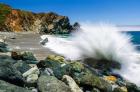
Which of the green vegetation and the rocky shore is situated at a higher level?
the rocky shore

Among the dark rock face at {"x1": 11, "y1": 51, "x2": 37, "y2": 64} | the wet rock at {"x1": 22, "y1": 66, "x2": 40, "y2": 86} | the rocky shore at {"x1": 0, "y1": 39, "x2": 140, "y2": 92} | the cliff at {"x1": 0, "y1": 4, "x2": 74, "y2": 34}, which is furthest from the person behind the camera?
the cliff at {"x1": 0, "y1": 4, "x2": 74, "y2": 34}

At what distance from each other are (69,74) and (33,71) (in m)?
1.36

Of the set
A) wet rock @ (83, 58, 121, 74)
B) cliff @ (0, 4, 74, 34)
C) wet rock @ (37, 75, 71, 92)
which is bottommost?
cliff @ (0, 4, 74, 34)

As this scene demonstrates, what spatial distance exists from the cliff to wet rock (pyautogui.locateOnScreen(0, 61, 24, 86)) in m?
97.7

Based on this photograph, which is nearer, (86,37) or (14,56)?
(14,56)

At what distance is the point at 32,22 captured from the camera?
134 metres

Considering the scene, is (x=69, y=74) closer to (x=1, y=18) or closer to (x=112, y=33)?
(x=112, y=33)

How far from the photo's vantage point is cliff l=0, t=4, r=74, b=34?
383ft

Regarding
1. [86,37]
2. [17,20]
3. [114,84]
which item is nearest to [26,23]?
[17,20]

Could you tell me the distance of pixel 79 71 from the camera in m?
13.4

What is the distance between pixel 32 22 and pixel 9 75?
4867 inches

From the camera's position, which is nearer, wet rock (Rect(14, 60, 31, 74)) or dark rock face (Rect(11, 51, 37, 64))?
wet rock (Rect(14, 60, 31, 74))

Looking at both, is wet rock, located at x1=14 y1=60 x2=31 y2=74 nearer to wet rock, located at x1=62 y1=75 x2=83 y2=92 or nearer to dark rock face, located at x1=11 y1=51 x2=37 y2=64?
wet rock, located at x1=62 y1=75 x2=83 y2=92

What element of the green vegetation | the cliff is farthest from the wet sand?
the green vegetation
